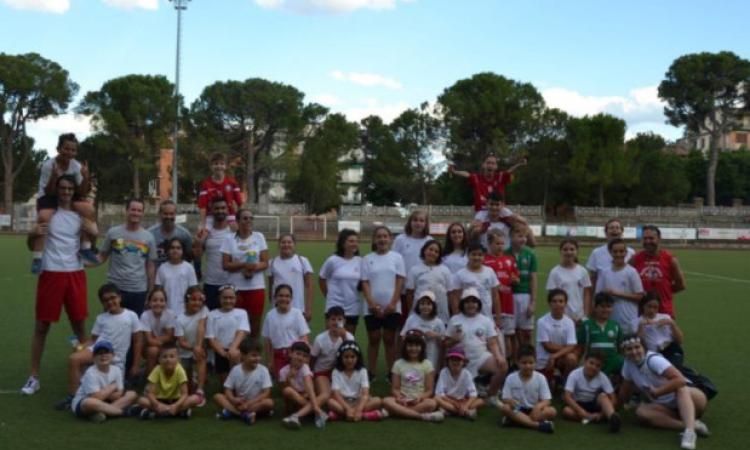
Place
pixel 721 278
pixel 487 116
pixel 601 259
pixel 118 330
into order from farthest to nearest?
1. pixel 487 116
2. pixel 721 278
3. pixel 601 259
4. pixel 118 330

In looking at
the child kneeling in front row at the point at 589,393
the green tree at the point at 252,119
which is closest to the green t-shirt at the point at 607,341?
the child kneeling in front row at the point at 589,393

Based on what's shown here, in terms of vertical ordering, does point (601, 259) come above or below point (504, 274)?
above

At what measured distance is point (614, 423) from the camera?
556 cm

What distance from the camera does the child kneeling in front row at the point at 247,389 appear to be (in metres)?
5.77

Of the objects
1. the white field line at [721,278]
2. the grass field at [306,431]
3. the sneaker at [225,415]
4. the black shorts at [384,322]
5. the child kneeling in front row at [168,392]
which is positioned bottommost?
the white field line at [721,278]

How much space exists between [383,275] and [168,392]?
223 cm

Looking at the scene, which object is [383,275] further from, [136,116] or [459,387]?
[136,116]

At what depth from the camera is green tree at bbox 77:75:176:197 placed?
1969 inches

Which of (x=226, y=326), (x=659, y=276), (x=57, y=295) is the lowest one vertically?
(x=226, y=326)

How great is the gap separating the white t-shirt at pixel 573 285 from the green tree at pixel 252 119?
145 ft

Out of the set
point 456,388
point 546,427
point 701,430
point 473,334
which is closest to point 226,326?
point 456,388

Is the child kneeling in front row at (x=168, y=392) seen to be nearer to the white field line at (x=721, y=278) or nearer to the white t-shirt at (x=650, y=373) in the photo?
the white t-shirt at (x=650, y=373)

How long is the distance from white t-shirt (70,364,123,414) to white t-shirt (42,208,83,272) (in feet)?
3.57

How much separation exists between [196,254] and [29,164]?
52841 millimetres
